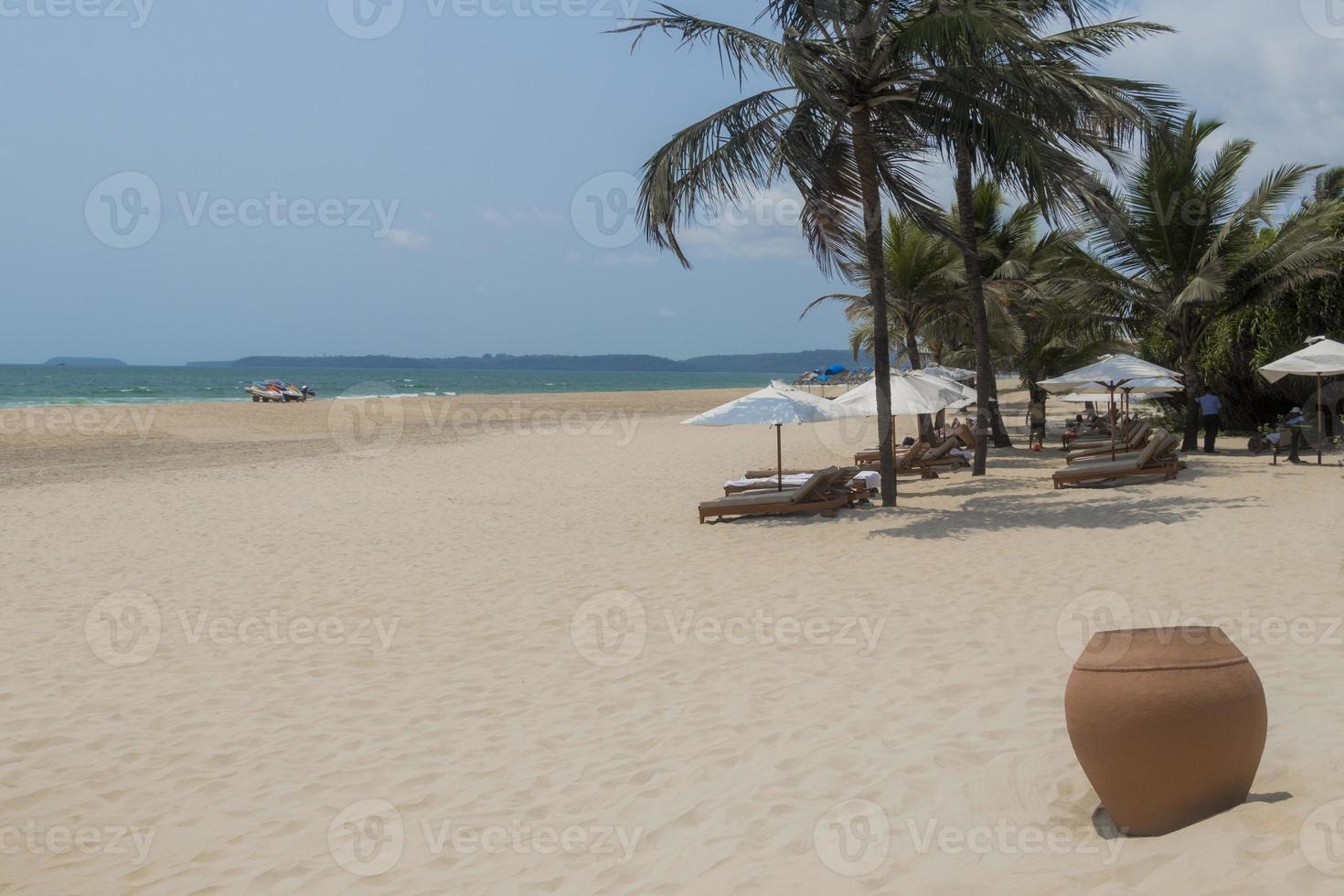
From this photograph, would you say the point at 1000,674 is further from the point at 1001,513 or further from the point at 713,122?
the point at 713,122

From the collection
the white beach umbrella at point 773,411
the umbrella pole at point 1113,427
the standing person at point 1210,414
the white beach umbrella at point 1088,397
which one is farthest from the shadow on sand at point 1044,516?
the white beach umbrella at point 1088,397

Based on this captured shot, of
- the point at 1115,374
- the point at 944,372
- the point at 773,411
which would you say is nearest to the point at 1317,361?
the point at 1115,374

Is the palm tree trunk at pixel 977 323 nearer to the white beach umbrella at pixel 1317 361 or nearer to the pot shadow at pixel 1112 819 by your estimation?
the white beach umbrella at pixel 1317 361

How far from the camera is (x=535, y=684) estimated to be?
18.1 feet

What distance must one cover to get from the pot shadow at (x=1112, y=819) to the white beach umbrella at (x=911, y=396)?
8.71 meters

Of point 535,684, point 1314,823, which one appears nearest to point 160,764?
point 535,684

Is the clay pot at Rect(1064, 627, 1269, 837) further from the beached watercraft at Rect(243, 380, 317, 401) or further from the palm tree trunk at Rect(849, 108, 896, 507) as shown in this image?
the beached watercraft at Rect(243, 380, 317, 401)

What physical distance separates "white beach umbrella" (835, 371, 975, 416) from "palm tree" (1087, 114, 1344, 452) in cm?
430

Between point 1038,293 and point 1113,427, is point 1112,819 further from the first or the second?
point 1038,293

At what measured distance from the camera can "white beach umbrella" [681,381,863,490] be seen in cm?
1093

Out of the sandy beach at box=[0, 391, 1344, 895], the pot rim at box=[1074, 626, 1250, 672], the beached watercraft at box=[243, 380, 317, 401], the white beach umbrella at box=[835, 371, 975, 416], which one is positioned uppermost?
the beached watercraft at box=[243, 380, 317, 401]

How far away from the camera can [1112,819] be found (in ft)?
10.8

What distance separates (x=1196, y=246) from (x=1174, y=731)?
16.1 m

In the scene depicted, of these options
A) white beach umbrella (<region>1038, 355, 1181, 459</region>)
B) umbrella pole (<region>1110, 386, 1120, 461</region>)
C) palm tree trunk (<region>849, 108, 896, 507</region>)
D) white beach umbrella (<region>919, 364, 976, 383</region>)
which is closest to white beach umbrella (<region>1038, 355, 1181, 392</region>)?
white beach umbrella (<region>1038, 355, 1181, 459</region>)
